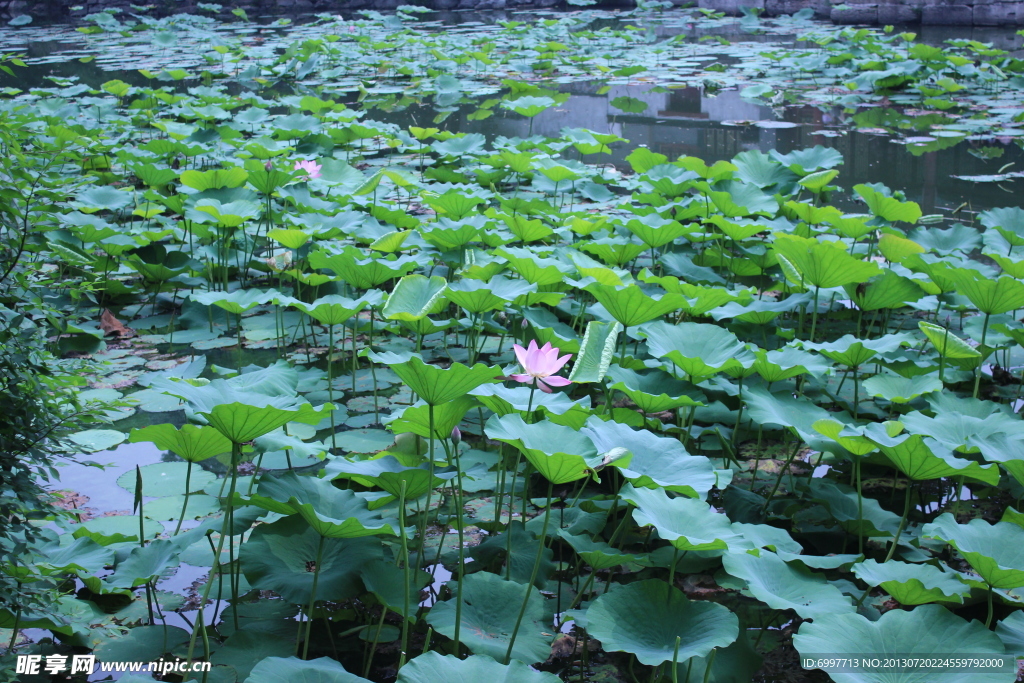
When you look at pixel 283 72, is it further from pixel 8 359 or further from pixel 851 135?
pixel 8 359

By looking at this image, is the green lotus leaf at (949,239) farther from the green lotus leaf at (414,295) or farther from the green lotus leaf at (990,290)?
the green lotus leaf at (414,295)

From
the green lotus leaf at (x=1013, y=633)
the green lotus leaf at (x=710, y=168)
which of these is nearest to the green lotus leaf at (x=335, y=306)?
the green lotus leaf at (x=1013, y=633)

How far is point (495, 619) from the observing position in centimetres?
128

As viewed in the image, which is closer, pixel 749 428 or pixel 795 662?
pixel 795 662

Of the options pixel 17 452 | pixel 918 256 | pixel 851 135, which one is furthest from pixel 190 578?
pixel 851 135

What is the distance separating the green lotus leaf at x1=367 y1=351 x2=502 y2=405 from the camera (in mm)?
1242

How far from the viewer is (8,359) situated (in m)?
1.08

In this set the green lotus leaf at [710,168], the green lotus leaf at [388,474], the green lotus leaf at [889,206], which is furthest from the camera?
the green lotus leaf at [710,168]

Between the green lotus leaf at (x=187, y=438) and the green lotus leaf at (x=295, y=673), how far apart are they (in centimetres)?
44

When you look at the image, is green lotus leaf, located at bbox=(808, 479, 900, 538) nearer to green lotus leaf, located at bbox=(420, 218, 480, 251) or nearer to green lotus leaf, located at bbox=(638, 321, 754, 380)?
green lotus leaf, located at bbox=(638, 321, 754, 380)

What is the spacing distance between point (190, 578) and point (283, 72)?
24.9 ft

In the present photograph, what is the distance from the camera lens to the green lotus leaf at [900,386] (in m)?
1.78

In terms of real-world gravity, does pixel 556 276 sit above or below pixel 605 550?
above

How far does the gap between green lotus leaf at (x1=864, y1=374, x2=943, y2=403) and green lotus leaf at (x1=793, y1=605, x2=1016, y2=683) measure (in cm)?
73
